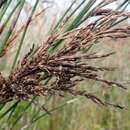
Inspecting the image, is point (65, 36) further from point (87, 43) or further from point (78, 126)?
point (78, 126)

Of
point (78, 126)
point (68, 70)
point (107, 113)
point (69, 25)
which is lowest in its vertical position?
point (107, 113)

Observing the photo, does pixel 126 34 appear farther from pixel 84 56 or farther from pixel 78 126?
pixel 78 126

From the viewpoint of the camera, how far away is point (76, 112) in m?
2.30

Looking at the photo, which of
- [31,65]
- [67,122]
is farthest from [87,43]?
[67,122]

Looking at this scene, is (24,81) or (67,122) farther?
(67,122)

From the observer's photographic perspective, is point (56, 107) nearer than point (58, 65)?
No

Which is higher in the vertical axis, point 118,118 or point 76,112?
point 76,112

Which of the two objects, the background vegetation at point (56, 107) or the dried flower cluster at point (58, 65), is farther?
the background vegetation at point (56, 107)

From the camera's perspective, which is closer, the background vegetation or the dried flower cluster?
the dried flower cluster

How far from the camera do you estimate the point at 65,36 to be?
0.80 m

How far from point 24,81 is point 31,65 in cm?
5

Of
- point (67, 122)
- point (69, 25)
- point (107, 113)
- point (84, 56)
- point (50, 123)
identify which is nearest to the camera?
point (84, 56)

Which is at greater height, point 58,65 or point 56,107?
point 58,65

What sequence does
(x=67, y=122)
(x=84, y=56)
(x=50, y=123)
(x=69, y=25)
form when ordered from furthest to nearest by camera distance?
1. (x=50, y=123)
2. (x=67, y=122)
3. (x=69, y=25)
4. (x=84, y=56)
